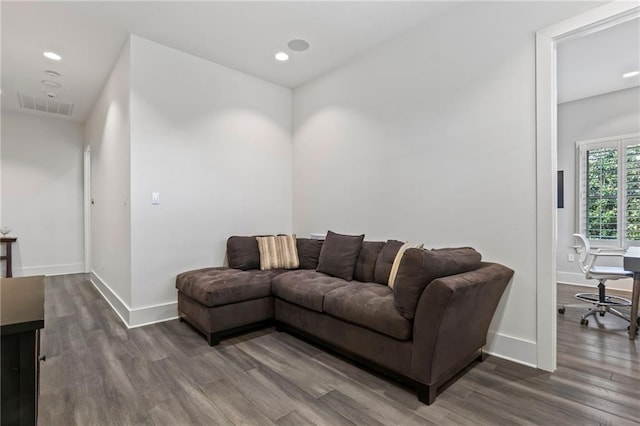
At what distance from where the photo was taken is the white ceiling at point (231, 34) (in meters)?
2.74

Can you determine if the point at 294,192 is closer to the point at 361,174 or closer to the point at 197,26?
the point at 361,174

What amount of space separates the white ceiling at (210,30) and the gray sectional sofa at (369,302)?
206 centimetres

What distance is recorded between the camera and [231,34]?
3.13m

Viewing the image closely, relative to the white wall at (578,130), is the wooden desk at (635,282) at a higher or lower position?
lower

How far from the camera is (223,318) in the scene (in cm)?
271

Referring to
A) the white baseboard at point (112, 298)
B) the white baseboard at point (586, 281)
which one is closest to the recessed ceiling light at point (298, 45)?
the white baseboard at point (112, 298)

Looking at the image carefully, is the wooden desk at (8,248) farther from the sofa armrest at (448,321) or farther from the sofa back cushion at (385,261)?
the sofa armrest at (448,321)

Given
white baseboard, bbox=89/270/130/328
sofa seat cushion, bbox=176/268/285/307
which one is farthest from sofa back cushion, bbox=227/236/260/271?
white baseboard, bbox=89/270/130/328

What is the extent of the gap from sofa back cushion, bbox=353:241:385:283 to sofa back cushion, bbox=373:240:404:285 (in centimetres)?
6

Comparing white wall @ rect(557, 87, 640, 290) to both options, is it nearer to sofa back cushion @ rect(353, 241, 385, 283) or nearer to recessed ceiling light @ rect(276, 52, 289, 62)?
sofa back cushion @ rect(353, 241, 385, 283)

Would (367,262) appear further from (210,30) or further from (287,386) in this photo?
(210,30)

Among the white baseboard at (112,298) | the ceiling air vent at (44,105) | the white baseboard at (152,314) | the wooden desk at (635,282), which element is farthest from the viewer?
the ceiling air vent at (44,105)

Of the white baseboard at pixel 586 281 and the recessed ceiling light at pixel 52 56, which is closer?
the recessed ceiling light at pixel 52 56

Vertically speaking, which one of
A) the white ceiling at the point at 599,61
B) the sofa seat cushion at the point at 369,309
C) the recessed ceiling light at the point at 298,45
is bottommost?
the sofa seat cushion at the point at 369,309
